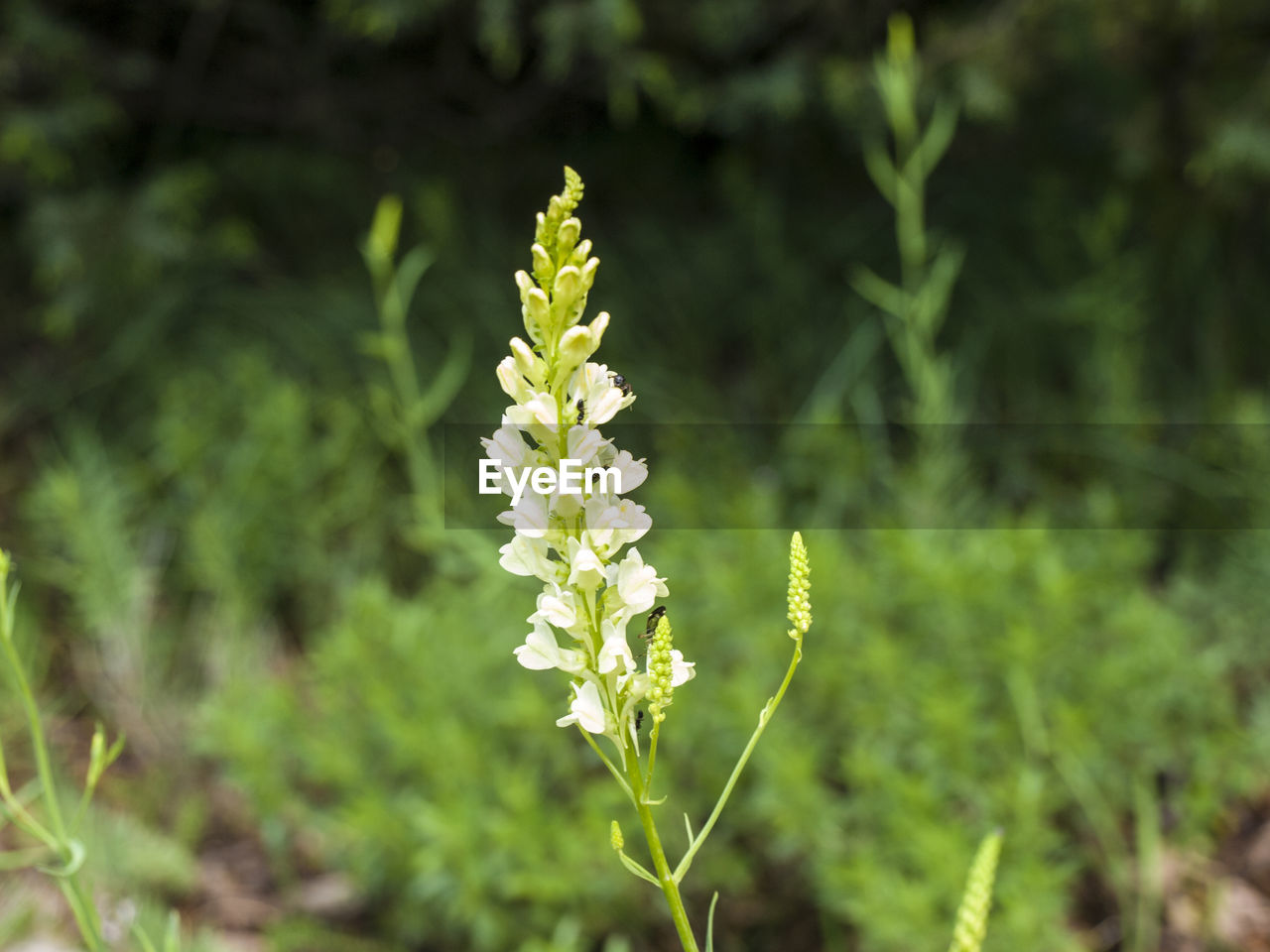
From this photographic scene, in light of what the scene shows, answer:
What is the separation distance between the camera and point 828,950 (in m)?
2.13

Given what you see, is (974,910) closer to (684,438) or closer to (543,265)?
(543,265)

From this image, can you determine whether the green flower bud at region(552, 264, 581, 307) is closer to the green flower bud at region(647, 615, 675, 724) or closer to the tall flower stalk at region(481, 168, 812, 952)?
the tall flower stalk at region(481, 168, 812, 952)

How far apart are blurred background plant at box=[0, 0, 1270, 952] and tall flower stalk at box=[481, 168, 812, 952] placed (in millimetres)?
1351

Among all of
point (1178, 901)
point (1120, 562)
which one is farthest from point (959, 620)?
point (1178, 901)

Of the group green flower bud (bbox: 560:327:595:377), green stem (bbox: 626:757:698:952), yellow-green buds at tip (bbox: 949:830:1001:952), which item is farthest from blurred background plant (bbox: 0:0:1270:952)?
green flower bud (bbox: 560:327:595:377)

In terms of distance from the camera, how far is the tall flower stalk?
620mm

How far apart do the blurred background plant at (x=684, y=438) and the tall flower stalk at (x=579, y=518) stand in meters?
1.35

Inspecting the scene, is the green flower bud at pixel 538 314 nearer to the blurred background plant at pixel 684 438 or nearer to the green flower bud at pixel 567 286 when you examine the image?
the green flower bud at pixel 567 286

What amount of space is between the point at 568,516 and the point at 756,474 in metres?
A: 2.54

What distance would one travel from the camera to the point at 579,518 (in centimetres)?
65

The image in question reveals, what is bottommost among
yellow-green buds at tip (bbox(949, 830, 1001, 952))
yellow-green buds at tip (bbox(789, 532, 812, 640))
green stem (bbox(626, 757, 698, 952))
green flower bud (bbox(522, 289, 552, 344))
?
yellow-green buds at tip (bbox(949, 830, 1001, 952))

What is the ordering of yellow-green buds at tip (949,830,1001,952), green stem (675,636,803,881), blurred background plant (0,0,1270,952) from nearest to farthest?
green stem (675,636,803,881)
yellow-green buds at tip (949,830,1001,952)
blurred background plant (0,0,1270,952)

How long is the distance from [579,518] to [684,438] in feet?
8.56

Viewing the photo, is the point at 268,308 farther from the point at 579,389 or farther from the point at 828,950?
the point at 579,389
